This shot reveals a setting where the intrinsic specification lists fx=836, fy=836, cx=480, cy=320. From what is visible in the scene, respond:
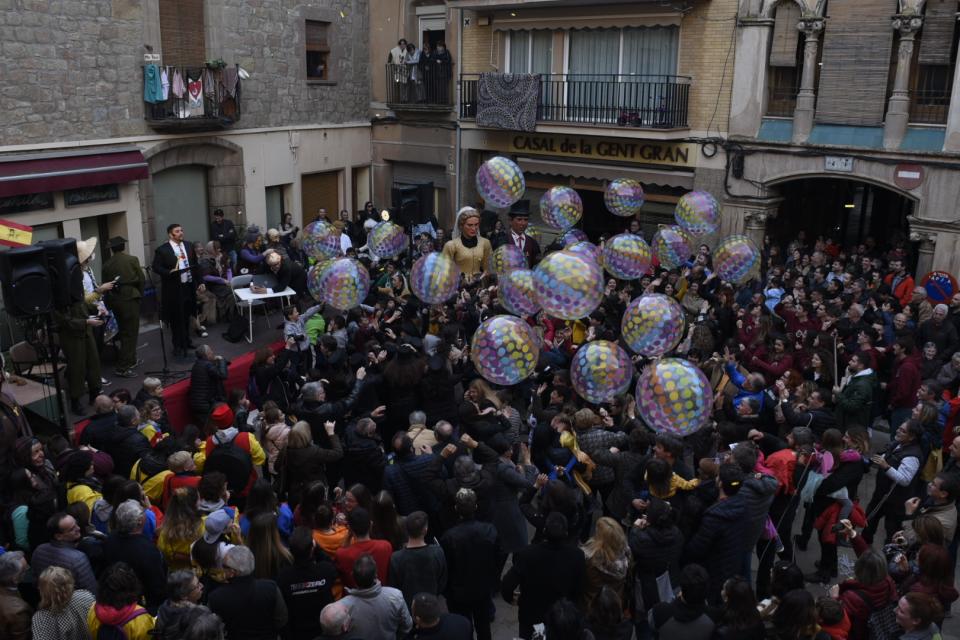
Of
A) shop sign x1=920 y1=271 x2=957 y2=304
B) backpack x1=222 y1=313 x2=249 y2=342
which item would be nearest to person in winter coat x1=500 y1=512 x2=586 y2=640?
backpack x1=222 y1=313 x2=249 y2=342

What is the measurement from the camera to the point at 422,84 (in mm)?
18906

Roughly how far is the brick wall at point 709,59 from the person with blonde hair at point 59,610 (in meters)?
13.8

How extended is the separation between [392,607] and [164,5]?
42.3ft

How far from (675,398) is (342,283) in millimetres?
4140

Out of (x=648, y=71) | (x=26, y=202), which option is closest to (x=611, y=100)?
(x=648, y=71)

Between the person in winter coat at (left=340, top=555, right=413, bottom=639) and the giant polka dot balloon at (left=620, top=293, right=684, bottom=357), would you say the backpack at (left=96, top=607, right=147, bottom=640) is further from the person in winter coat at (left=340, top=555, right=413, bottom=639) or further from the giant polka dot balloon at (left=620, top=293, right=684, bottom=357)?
the giant polka dot balloon at (left=620, top=293, right=684, bottom=357)

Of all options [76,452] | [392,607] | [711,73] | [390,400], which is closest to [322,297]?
[390,400]

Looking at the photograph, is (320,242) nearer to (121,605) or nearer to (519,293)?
(519,293)

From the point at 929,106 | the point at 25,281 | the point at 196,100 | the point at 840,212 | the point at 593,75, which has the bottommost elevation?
the point at 840,212

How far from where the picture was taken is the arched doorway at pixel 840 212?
1622 centimetres

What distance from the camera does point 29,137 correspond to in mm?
12086

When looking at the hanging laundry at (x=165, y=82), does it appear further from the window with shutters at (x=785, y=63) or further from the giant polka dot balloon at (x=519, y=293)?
the window with shutters at (x=785, y=63)

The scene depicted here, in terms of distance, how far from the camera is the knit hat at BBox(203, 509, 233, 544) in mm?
4723

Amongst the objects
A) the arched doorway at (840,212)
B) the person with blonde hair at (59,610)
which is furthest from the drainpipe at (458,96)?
the person with blonde hair at (59,610)
